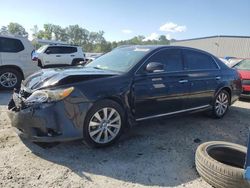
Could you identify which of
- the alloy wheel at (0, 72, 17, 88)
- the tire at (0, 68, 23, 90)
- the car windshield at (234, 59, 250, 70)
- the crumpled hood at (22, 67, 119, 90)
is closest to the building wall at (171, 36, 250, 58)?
the car windshield at (234, 59, 250, 70)

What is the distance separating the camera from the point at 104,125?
4.34m

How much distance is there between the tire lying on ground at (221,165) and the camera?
10.9 ft

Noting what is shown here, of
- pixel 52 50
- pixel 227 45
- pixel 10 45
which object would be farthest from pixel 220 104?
pixel 227 45

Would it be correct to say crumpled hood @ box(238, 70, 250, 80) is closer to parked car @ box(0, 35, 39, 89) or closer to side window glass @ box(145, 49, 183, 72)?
side window glass @ box(145, 49, 183, 72)

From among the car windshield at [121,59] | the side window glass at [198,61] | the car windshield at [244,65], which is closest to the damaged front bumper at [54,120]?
the car windshield at [121,59]

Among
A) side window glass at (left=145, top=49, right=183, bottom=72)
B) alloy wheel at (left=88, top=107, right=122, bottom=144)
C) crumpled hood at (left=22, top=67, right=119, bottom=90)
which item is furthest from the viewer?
side window glass at (left=145, top=49, right=183, bottom=72)

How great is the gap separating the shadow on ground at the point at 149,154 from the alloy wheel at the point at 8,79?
18.1ft

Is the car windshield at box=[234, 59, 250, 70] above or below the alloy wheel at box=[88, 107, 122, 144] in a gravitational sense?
above

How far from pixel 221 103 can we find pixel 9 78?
668 cm

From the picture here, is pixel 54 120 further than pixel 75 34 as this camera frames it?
No

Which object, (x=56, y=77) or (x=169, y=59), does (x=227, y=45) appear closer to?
(x=169, y=59)

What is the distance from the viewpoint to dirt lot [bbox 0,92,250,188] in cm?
347

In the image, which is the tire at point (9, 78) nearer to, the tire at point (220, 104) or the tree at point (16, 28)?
the tire at point (220, 104)

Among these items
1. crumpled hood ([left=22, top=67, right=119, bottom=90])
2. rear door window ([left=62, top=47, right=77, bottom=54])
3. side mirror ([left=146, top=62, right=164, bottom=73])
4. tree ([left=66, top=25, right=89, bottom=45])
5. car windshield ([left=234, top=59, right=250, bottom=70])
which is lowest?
car windshield ([left=234, top=59, right=250, bottom=70])
